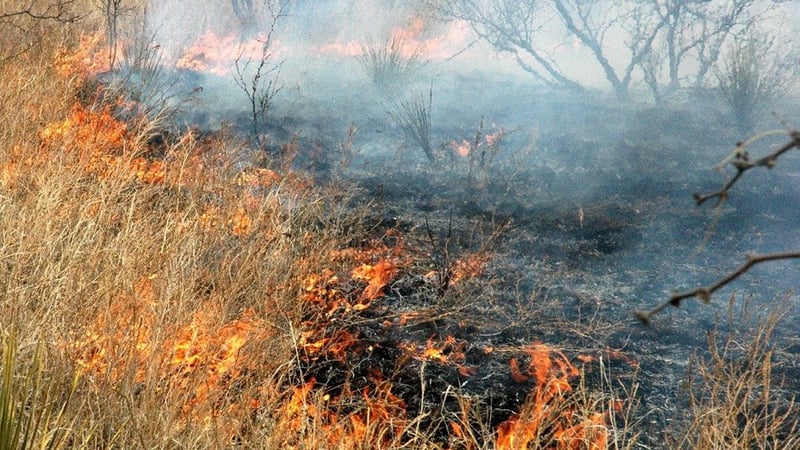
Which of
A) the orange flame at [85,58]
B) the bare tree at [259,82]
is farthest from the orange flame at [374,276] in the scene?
the orange flame at [85,58]

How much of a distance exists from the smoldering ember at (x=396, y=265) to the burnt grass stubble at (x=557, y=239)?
0.02m

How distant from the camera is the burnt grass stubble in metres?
3.31

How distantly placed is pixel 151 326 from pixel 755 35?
8.55 m

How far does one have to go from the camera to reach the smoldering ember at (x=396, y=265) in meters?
2.53

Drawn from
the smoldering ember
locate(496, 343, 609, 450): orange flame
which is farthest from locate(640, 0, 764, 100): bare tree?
locate(496, 343, 609, 450): orange flame

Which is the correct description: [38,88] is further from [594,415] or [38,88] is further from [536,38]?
[536,38]

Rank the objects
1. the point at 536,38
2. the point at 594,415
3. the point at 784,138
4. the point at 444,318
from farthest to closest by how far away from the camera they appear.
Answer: the point at 536,38, the point at 784,138, the point at 444,318, the point at 594,415

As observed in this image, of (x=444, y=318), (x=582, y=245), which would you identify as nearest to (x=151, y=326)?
(x=444, y=318)

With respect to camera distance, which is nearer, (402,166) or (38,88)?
(38,88)

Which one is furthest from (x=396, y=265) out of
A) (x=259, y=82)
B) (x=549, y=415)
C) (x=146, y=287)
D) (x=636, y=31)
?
(x=636, y=31)

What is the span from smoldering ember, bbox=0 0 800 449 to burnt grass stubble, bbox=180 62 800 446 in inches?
0.9

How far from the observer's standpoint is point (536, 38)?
11391mm

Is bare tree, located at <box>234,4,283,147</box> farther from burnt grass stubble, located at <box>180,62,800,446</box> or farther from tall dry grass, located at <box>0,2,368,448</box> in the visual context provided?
tall dry grass, located at <box>0,2,368,448</box>

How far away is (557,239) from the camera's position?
486 centimetres
